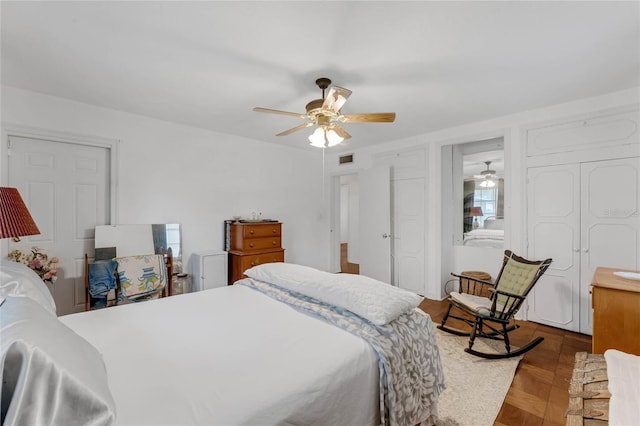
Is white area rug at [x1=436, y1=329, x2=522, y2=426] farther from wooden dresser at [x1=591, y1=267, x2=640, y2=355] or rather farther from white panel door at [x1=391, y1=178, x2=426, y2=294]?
white panel door at [x1=391, y1=178, x2=426, y2=294]

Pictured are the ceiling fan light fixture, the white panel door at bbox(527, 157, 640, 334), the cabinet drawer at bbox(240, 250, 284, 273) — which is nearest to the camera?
the white panel door at bbox(527, 157, 640, 334)

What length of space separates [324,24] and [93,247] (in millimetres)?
3377

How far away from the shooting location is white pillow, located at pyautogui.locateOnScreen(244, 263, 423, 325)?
1.56 m

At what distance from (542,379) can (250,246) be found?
3.39 m

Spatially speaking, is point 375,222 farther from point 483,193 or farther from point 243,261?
point 243,261

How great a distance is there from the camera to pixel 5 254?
2.70 meters

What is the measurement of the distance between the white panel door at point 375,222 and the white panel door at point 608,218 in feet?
7.75

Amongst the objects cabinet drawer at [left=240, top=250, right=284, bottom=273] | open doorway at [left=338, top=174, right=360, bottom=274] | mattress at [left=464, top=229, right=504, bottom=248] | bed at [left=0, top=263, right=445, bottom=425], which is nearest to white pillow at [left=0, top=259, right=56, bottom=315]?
bed at [left=0, top=263, right=445, bottom=425]

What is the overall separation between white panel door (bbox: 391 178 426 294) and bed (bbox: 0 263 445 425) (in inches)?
107

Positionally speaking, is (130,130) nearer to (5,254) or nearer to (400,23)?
(5,254)

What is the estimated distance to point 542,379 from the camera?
2.24 m

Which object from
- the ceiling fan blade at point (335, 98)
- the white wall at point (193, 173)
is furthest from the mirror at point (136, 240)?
the ceiling fan blade at point (335, 98)

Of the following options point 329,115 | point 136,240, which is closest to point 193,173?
point 136,240

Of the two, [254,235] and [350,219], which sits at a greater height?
[350,219]
